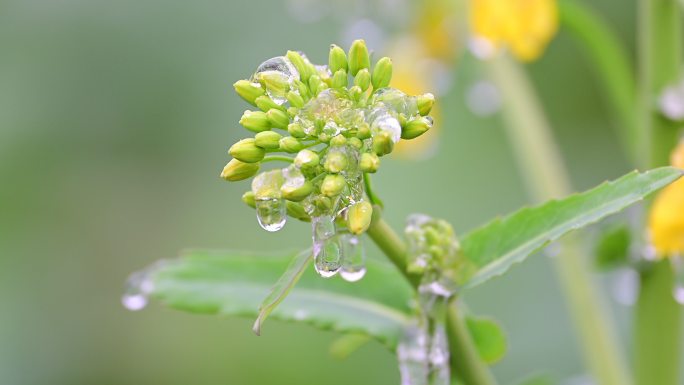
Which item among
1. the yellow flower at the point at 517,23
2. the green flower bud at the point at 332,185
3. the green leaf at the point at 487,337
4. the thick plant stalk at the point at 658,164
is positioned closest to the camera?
the green flower bud at the point at 332,185

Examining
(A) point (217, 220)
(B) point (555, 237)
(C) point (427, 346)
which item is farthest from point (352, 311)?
(A) point (217, 220)

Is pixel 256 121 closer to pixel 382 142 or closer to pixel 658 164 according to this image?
pixel 382 142

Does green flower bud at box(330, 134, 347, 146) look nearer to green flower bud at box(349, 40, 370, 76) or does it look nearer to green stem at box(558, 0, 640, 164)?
green flower bud at box(349, 40, 370, 76)

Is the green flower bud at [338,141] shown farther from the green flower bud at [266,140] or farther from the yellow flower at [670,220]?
the yellow flower at [670,220]

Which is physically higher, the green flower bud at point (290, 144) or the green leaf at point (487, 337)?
the green flower bud at point (290, 144)

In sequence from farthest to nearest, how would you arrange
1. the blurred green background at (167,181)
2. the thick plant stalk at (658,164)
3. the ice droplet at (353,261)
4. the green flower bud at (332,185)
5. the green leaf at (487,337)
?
the blurred green background at (167,181)
the thick plant stalk at (658,164)
the green leaf at (487,337)
the ice droplet at (353,261)
the green flower bud at (332,185)

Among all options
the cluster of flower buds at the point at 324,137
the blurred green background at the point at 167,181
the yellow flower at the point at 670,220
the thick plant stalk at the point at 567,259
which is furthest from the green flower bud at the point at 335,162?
the blurred green background at the point at 167,181

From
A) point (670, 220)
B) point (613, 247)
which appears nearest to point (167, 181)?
point (613, 247)
